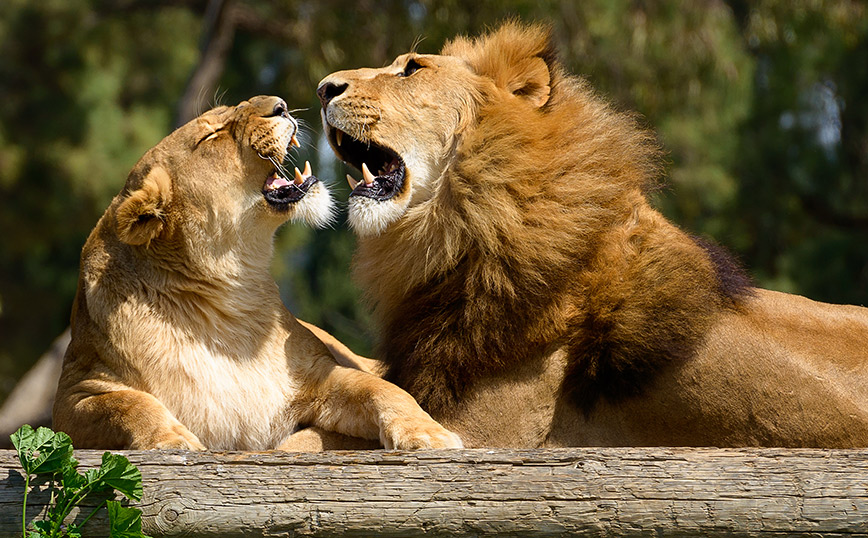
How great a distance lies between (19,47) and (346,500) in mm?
10977

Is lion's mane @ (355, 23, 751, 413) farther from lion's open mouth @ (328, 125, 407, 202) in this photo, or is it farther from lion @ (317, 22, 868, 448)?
lion's open mouth @ (328, 125, 407, 202)

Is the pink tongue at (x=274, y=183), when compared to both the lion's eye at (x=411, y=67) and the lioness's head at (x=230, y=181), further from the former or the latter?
the lion's eye at (x=411, y=67)

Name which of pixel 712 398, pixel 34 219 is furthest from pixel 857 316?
pixel 34 219

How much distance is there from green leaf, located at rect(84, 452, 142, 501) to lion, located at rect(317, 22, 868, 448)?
43.7 inches

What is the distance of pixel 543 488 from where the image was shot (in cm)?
251

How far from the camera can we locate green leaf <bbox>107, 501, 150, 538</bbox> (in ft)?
7.97

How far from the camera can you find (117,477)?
246cm

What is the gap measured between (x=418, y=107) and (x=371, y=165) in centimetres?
32

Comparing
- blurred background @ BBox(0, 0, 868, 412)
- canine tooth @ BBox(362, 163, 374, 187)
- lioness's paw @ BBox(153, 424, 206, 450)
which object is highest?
canine tooth @ BBox(362, 163, 374, 187)

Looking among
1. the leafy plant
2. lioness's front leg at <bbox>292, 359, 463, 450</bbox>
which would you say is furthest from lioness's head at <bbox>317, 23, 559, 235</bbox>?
the leafy plant

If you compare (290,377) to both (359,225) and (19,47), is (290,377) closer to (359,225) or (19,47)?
(359,225)

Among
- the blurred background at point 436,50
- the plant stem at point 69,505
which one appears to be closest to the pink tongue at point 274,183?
the plant stem at point 69,505

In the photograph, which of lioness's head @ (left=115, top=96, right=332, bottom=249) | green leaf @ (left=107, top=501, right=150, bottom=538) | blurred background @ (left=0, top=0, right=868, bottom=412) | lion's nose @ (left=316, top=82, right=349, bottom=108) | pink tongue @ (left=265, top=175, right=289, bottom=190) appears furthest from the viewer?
blurred background @ (left=0, top=0, right=868, bottom=412)

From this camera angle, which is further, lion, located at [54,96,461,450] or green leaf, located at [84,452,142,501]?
lion, located at [54,96,461,450]
